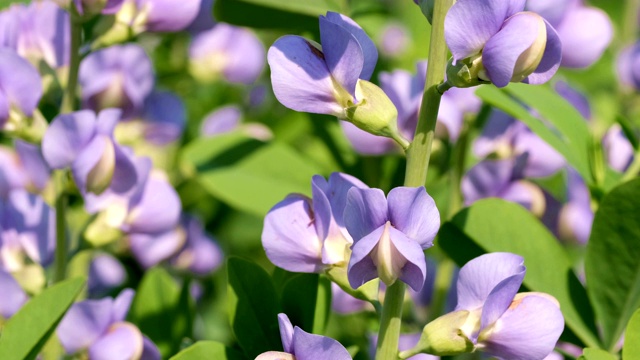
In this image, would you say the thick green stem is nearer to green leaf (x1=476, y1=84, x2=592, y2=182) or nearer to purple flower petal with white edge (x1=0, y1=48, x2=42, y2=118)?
green leaf (x1=476, y1=84, x2=592, y2=182)

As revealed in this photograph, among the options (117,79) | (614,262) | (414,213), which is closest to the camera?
(414,213)

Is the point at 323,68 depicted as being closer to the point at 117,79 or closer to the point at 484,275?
the point at 484,275

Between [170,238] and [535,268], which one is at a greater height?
[535,268]

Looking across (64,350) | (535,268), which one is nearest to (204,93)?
(64,350)

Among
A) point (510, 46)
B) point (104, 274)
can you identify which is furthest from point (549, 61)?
point (104, 274)

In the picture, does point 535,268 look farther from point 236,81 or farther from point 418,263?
point 236,81
